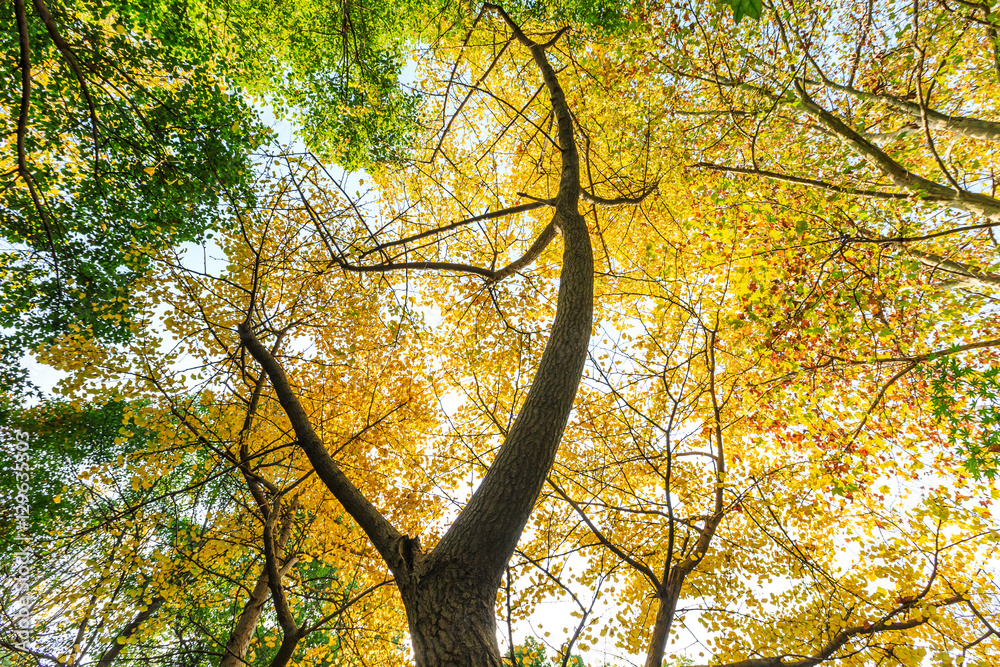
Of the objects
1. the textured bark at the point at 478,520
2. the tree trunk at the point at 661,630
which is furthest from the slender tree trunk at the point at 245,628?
the tree trunk at the point at 661,630

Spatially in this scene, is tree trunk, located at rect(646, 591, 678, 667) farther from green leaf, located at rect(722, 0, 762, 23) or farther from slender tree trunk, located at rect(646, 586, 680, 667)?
green leaf, located at rect(722, 0, 762, 23)

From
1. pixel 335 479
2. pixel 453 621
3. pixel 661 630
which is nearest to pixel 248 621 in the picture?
pixel 335 479

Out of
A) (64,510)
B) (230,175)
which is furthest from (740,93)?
(64,510)

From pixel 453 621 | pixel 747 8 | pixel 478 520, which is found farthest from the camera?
pixel 478 520

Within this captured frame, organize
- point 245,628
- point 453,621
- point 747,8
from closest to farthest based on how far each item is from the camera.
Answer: point 747,8, point 453,621, point 245,628

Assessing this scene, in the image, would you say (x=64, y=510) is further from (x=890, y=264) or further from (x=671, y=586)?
(x=890, y=264)

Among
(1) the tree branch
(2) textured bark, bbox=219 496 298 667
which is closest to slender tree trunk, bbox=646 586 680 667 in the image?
(1) the tree branch

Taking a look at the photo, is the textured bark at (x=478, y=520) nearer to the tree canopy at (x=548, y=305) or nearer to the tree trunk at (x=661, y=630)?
the tree canopy at (x=548, y=305)

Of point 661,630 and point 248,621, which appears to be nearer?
point 661,630

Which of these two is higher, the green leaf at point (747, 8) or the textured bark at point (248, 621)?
the green leaf at point (747, 8)

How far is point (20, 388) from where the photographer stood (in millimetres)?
8086

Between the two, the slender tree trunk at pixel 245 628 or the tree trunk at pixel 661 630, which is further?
the slender tree trunk at pixel 245 628

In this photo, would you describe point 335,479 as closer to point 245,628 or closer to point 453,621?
point 453,621

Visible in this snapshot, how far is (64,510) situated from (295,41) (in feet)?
41.3
